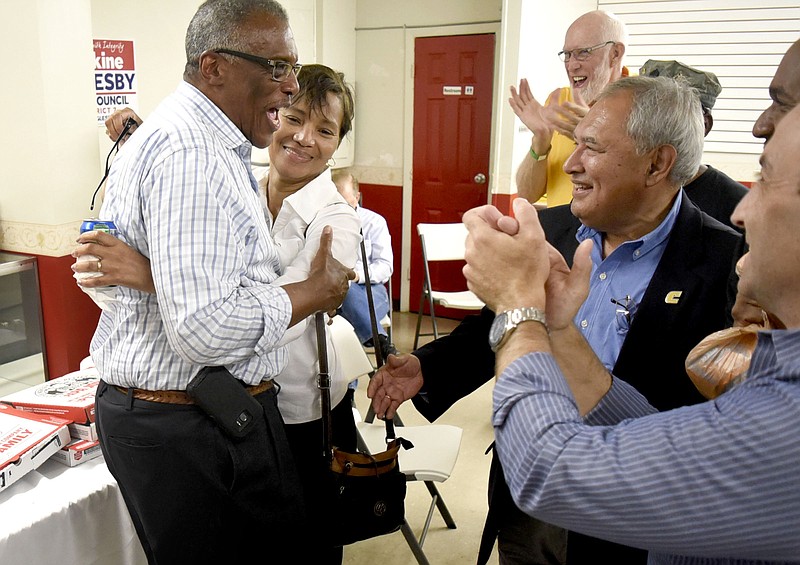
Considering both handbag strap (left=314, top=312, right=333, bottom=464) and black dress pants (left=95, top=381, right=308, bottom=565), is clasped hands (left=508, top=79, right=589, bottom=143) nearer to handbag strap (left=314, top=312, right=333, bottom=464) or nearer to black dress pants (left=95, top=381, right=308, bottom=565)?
handbag strap (left=314, top=312, right=333, bottom=464)

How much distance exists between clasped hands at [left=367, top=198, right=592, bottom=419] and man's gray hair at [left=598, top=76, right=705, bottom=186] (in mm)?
690

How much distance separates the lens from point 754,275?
806 mm

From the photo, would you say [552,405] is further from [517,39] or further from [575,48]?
[517,39]

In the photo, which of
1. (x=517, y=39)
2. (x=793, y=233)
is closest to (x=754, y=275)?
(x=793, y=233)

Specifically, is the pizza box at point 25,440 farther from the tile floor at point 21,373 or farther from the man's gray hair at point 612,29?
the man's gray hair at point 612,29

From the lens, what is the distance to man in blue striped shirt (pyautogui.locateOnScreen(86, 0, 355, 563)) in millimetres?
1376

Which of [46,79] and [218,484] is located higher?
[46,79]

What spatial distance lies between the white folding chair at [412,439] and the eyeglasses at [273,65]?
1.14 m

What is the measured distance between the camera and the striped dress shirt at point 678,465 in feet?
2.33

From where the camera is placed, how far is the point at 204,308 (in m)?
1.37

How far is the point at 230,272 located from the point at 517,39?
4.27 m

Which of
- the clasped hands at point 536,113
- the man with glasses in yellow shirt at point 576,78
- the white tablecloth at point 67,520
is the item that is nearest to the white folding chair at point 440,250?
the man with glasses in yellow shirt at point 576,78

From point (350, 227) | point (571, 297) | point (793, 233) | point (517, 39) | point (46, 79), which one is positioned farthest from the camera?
point (517, 39)

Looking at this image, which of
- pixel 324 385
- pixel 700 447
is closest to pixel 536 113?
pixel 324 385
